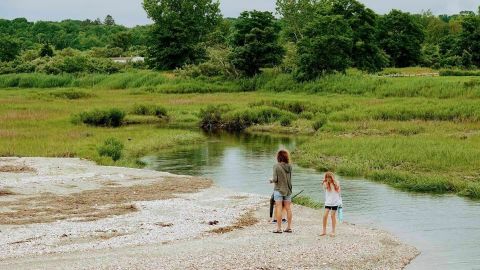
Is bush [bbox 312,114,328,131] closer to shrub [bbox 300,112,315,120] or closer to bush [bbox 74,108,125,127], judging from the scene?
shrub [bbox 300,112,315,120]

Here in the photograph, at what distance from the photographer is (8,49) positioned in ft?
372

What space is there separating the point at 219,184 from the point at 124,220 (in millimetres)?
9815

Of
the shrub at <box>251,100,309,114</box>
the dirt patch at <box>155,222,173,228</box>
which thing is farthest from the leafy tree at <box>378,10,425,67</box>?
the dirt patch at <box>155,222,173,228</box>

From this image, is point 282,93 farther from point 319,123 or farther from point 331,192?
point 331,192

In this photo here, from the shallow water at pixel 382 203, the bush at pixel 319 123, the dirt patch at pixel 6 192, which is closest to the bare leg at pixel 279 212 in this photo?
the shallow water at pixel 382 203

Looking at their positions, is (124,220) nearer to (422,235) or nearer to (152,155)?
(422,235)

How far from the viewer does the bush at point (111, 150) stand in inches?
1564

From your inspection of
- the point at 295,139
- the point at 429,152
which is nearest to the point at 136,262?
the point at 429,152

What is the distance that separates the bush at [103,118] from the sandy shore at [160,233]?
84.4ft

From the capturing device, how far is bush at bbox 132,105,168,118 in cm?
6329

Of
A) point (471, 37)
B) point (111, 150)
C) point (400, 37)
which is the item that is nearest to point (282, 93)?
point (471, 37)

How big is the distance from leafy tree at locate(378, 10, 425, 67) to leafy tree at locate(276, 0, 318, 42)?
2055 centimetres

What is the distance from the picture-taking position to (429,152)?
36.1m

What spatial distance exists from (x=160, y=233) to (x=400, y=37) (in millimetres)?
79393
